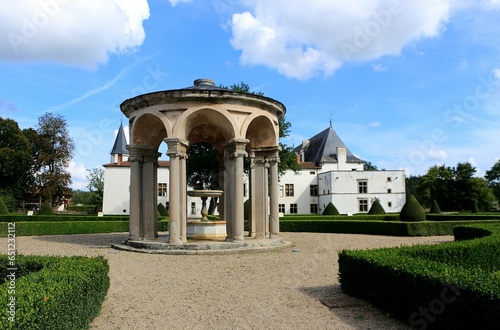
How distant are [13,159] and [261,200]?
1861 inches

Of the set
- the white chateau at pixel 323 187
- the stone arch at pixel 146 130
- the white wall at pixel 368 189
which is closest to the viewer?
the stone arch at pixel 146 130

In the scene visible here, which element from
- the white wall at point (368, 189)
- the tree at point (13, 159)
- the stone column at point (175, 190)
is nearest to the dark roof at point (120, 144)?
the tree at point (13, 159)

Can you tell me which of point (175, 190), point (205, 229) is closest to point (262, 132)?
point (205, 229)

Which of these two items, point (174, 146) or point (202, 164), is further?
point (202, 164)

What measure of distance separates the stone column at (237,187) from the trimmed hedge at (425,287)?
645 centimetres

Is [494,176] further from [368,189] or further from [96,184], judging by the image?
[96,184]

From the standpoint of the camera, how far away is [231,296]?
7562mm

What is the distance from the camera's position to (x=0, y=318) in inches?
150

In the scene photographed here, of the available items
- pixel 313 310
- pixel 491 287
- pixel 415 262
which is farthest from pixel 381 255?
pixel 491 287

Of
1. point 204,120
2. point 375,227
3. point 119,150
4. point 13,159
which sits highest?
point 119,150

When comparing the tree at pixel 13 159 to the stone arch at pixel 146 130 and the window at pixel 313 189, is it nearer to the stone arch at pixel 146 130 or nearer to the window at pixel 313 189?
the window at pixel 313 189

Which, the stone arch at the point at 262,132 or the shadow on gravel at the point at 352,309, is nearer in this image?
the shadow on gravel at the point at 352,309

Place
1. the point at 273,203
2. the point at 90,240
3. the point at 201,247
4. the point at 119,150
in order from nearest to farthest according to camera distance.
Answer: the point at 201,247 → the point at 273,203 → the point at 90,240 → the point at 119,150

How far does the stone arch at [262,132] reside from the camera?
1617 centimetres
